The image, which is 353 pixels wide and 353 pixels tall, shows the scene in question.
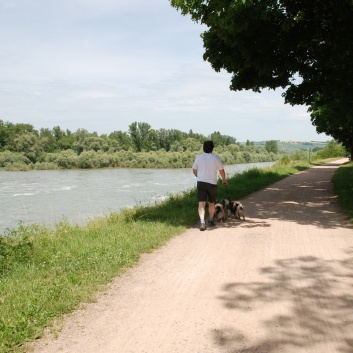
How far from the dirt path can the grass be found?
256 millimetres

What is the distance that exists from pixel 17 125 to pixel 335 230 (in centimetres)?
9807

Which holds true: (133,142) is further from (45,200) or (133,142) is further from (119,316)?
(119,316)

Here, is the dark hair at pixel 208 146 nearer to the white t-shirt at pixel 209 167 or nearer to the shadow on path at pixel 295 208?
the white t-shirt at pixel 209 167

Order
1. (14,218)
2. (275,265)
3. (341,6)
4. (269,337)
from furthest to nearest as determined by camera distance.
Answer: (14,218), (341,6), (275,265), (269,337)

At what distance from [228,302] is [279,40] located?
989 cm

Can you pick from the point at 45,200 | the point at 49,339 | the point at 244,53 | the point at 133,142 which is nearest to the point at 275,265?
the point at 49,339

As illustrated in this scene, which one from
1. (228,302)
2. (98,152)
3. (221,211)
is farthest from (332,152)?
(228,302)

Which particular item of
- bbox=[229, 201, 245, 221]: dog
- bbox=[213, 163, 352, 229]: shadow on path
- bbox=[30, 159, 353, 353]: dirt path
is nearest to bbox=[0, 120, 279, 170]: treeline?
bbox=[213, 163, 352, 229]: shadow on path

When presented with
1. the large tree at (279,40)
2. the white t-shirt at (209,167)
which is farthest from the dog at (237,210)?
the large tree at (279,40)

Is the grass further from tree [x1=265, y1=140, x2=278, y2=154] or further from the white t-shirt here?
tree [x1=265, y1=140, x2=278, y2=154]

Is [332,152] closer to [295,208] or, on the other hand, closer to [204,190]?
[295,208]

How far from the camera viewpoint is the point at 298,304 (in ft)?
14.2

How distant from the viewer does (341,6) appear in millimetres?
10602

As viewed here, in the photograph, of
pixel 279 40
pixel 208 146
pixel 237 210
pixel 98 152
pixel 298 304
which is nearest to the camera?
pixel 298 304
